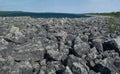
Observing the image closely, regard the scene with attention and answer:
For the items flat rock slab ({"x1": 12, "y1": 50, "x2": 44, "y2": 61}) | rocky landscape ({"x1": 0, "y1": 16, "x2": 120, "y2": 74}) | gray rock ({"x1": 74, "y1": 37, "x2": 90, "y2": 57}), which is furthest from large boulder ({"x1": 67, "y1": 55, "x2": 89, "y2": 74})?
flat rock slab ({"x1": 12, "y1": 50, "x2": 44, "y2": 61})

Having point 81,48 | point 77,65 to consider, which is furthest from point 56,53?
point 77,65

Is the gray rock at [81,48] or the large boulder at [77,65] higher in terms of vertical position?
the gray rock at [81,48]

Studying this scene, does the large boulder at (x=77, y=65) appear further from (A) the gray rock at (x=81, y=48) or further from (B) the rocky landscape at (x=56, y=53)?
(A) the gray rock at (x=81, y=48)

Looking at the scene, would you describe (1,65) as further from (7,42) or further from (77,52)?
(77,52)

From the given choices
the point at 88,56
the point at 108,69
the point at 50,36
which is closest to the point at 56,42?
the point at 50,36

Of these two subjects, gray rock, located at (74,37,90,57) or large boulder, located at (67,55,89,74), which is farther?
gray rock, located at (74,37,90,57)

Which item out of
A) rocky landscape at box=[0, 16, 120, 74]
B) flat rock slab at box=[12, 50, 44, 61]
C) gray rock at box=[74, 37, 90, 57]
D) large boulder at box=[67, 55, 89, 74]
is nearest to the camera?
large boulder at box=[67, 55, 89, 74]

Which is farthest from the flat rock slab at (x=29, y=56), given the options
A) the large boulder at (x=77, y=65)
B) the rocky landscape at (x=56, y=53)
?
the large boulder at (x=77, y=65)

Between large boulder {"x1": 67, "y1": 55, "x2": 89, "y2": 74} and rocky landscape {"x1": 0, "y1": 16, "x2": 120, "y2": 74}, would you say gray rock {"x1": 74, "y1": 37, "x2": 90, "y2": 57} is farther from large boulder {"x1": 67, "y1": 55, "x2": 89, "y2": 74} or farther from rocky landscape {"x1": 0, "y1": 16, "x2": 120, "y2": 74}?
large boulder {"x1": 67, "y1": 55, "x2": 89, "y2": 74}

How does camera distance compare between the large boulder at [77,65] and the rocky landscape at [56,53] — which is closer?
the large boulder at [77,65]

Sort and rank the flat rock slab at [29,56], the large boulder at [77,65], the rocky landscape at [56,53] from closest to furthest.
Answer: the large boulder at [77,65], the rocky landscape at [56,53], the flat rock slab at [29,56]

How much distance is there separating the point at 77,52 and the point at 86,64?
3.06ft

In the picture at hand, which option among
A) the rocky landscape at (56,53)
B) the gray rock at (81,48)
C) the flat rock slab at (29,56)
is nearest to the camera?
the rocky landscape at (56,53)

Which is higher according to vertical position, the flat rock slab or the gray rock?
the gray rock
